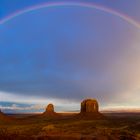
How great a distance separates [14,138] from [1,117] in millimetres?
140821

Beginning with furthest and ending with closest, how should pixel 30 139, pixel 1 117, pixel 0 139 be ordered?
pixel 1 117
pixel 30 139
pixel 0 139

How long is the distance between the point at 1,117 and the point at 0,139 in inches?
5652

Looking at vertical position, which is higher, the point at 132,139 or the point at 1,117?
the point at 1,117

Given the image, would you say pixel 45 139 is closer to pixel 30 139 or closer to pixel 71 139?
pixel 30 139

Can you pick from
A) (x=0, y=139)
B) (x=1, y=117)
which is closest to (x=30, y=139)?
(x=0, y=139)

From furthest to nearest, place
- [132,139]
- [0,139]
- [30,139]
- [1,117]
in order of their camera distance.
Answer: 1. [1,117]
2. [132,139]
3. [30,139]
4. [0,139]

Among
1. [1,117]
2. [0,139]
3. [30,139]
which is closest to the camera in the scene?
[0,139]

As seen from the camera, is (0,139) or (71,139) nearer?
(0,139)

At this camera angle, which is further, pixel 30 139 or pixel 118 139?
pixel 118 139

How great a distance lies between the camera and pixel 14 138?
194 ft

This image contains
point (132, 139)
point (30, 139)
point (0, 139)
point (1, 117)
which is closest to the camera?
point (0, 139)

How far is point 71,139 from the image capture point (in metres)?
72.6

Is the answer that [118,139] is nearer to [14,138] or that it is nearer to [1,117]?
[14,138]

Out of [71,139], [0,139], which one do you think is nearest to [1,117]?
[71,139]
